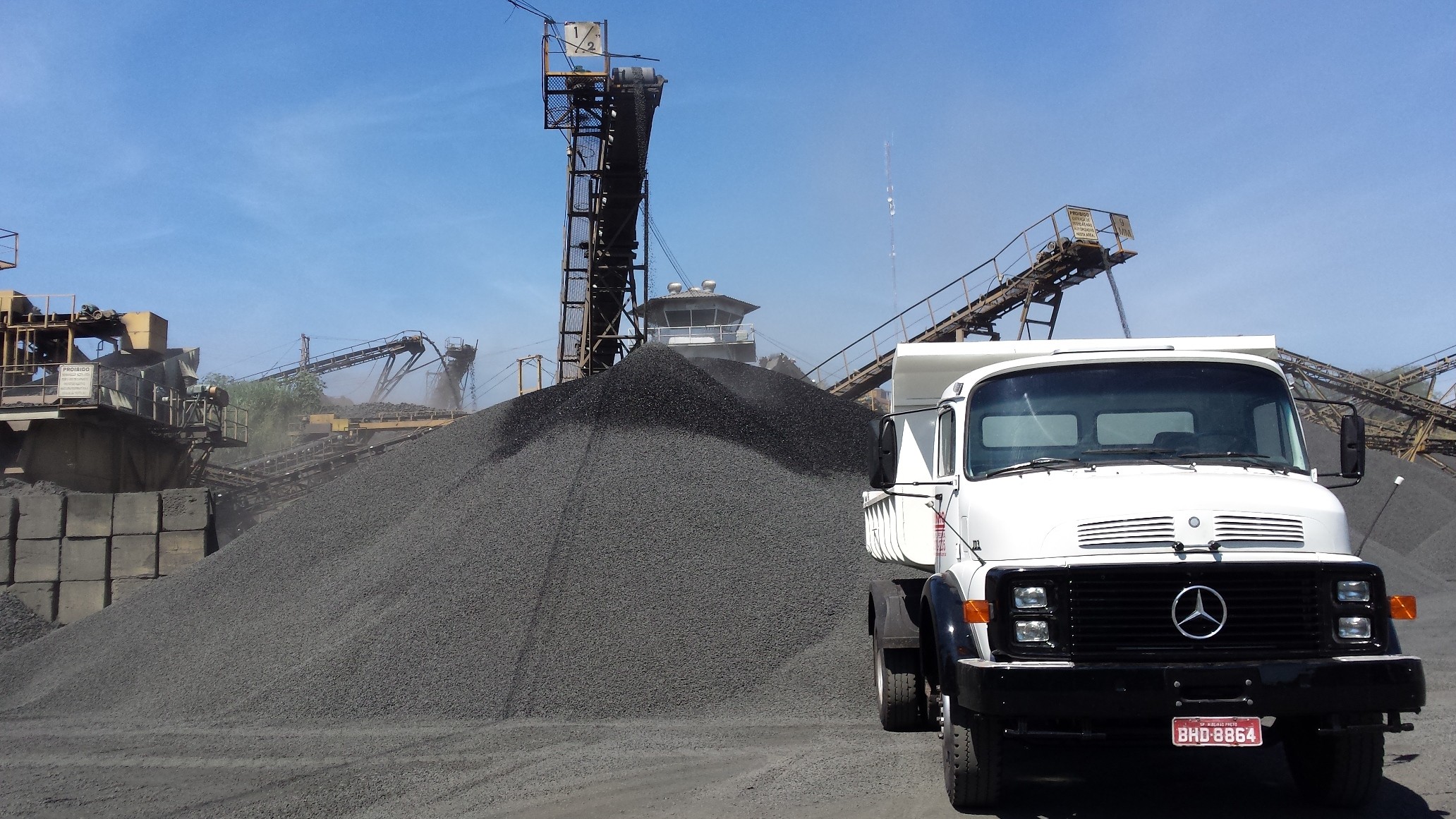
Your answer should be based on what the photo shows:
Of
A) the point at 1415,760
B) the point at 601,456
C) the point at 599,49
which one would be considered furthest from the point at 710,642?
the point at 599,49

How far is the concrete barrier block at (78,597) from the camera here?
18.2 m

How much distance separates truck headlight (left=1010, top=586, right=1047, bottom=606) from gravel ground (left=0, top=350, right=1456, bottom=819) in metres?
1.35

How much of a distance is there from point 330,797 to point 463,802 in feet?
3.10

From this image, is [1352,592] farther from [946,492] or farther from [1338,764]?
[946,492]

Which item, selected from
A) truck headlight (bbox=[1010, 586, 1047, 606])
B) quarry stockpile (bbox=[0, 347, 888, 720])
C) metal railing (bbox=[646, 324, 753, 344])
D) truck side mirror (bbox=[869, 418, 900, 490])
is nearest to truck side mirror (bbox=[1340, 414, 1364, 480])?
truck headlight (bbox=[1010, 586, 1047, 606])

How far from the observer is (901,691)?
7.87 meters

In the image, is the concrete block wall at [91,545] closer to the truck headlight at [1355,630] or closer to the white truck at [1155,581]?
the white truck at [1155,581]

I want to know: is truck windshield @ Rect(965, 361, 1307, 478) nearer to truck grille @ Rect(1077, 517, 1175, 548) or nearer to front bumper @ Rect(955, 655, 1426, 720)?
truck grille @ Rect(1077, 517, 1175, 548)

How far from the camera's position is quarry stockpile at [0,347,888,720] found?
1016 cm

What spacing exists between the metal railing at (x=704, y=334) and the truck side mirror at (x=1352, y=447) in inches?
1219

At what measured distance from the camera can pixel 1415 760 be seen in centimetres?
693

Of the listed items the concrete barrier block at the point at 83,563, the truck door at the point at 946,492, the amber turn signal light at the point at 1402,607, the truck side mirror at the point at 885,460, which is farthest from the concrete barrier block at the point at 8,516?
the amber turn signal light at the point at 1402,607

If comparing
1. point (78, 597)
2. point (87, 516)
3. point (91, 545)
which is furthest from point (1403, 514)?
point (78, 597)

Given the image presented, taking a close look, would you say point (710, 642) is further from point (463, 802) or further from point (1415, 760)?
point (1415, 760)
